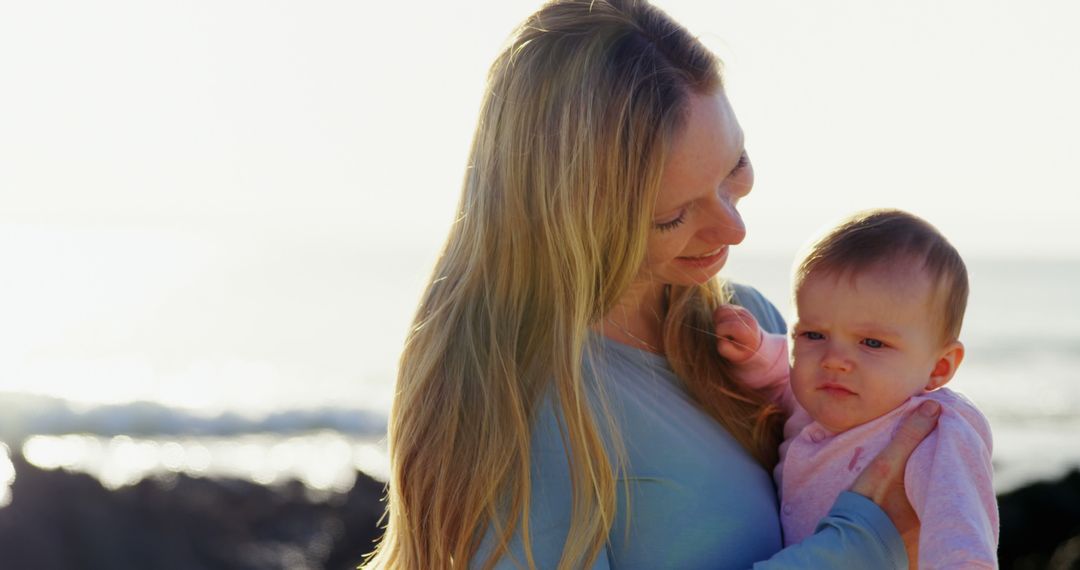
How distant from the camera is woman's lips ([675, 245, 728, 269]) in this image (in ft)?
9.25

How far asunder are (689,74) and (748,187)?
0.30m

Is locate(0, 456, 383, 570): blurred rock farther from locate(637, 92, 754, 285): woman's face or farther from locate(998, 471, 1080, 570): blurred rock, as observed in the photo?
locate(637, 92, 754, 285): woman's face

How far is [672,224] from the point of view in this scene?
274cm

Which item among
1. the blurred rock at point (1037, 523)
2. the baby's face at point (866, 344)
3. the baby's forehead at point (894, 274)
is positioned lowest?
the blurred rock at point (1037, 523)

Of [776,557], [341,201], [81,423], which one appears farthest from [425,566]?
[341,201]

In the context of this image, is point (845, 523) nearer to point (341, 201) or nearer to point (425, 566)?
point (425, 566)

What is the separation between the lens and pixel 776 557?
8.33 feet

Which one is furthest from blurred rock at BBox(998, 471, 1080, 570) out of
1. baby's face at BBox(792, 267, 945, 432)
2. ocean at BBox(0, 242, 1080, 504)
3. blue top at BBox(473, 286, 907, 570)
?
blue top at BBox(473, 286, 907, 570)

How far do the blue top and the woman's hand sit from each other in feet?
0.11

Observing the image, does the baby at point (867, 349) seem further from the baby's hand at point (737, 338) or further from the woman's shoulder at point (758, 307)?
the woman's shoulder at point (758, 307)

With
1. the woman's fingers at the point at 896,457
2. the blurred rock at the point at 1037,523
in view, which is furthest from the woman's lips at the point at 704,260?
the blurred rock at the point at 1037,523

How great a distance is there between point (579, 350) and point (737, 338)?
2.11 feet

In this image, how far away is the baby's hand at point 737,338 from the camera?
3086 mm

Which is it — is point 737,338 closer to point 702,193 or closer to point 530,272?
point 702,193
